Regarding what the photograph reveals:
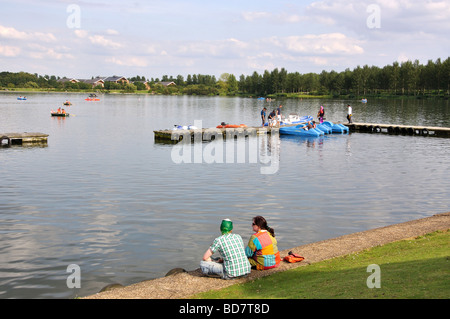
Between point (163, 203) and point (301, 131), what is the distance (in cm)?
3756

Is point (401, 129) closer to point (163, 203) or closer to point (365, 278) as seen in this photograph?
point (163, 203)

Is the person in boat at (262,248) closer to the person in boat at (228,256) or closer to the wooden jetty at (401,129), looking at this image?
the person in boat at (228,256)

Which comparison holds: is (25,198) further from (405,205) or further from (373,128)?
(373,128)

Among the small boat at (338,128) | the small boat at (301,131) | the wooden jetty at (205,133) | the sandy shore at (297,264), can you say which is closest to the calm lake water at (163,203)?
the sandy shore at (297,264)

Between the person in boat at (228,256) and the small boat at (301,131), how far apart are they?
4746 cm

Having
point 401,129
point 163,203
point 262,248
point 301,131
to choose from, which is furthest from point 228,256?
point 401,129

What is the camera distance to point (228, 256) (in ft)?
39.4

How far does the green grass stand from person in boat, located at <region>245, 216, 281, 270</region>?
1.61 feet

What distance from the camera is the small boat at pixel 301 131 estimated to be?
58.3 meters

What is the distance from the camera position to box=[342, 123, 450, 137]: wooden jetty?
199 ft

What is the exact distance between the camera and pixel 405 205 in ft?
78.8
